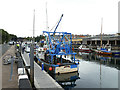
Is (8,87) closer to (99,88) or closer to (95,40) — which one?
(99,88)

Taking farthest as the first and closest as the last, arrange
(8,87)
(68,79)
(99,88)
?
(68,79), (99,88), (8,87)

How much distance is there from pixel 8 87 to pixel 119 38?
2272 inches

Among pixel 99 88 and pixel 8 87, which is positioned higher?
pixel 8 87

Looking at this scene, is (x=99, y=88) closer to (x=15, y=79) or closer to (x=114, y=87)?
(x=114, y=87)

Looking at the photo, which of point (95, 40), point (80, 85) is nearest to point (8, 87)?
point (80, 85)

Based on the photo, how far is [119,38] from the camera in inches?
2327

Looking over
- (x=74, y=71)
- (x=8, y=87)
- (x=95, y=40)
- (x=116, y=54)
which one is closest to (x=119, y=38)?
(x=95, y=40)

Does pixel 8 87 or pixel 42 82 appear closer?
pixel 8 87

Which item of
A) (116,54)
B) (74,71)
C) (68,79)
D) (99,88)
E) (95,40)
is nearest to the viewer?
(99,88)

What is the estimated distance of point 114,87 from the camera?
1411 cm

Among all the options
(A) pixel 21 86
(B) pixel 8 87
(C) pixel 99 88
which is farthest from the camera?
(C) pixel 99 88

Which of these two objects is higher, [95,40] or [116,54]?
[95,40]

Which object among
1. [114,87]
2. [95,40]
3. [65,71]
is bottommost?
[114,87]

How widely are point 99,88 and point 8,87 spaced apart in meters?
8.70
